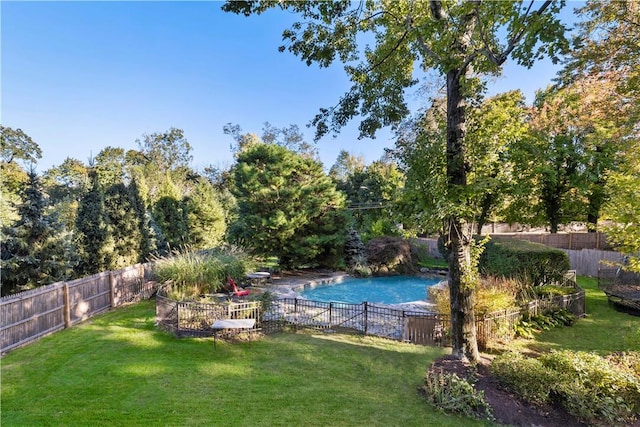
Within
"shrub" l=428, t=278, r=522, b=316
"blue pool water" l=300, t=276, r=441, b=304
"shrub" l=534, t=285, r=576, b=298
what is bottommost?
"blue pool water" l=300, t=276, r=441, b=304

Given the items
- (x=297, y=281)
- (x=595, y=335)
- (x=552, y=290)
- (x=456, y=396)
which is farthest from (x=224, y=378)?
(x=297, y=281)

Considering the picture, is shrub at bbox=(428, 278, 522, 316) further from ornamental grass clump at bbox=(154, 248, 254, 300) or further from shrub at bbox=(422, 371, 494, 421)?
ornamental grass clump at bbox=(154, 248, 254, 300)

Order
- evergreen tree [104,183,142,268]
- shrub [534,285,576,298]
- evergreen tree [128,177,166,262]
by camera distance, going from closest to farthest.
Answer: shrub [534,285,576,298]
evergreen tree [104,183,142,268]
evergreen tree [128,177,166,262]

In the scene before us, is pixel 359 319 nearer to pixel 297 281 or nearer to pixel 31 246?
pixel 297 281

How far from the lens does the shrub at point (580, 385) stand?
4398 millimetres

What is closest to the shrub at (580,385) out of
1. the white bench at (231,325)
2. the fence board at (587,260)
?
the white bench at (231,325)

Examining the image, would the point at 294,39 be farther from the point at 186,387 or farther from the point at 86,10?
the point at 186,387

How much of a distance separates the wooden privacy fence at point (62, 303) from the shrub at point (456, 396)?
8340mm

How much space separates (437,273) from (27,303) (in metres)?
17.7

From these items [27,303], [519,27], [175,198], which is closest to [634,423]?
[519,27]

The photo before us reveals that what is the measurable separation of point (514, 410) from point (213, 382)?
4.71 metres

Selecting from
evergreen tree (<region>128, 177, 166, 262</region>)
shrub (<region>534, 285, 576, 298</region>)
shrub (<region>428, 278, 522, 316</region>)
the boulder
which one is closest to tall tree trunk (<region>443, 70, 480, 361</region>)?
shrub (<region>428, 278, 522, 316</region>)

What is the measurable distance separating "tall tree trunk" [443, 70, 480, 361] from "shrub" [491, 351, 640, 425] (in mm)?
805

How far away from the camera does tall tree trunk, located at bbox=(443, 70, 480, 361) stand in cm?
559
